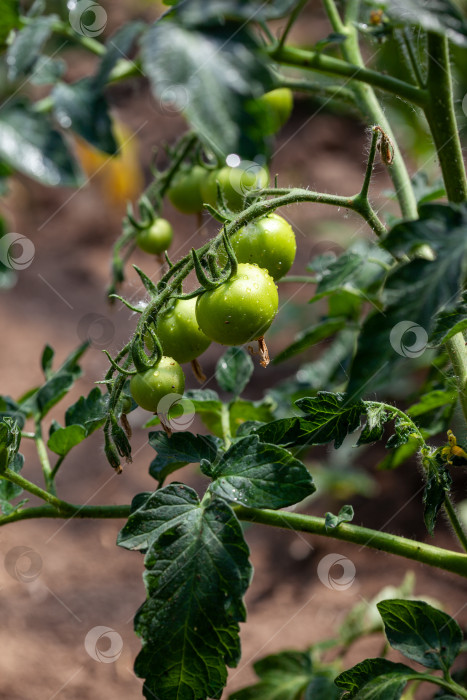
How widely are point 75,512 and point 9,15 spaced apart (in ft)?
1.98

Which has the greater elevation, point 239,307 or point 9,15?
point 9,15

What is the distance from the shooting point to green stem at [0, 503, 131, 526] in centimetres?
73

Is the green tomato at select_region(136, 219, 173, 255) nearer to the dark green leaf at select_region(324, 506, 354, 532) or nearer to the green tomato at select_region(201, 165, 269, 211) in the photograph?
the green tomato at select_region(201, 165, 269, 211)

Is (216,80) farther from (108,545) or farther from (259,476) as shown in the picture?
(108,545)

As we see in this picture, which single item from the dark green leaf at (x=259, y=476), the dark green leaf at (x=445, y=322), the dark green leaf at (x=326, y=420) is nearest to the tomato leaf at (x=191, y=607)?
the dark green leaf at (x=259, y=476)

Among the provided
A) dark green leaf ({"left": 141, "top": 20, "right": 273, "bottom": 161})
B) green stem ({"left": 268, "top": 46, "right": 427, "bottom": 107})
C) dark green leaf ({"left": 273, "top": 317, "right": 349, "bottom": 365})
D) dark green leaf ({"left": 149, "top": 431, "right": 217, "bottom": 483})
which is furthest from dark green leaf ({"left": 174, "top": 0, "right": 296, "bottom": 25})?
dark green leaf ({"left": 273, "top": 317, "right": 349, "bottom": 365})

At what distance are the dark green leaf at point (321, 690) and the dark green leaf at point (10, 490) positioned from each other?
50cm

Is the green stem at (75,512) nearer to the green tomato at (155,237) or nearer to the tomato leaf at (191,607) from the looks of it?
the tomato leaf at (191,607)

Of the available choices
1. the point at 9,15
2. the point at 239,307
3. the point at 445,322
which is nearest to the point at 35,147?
the point at 9,15

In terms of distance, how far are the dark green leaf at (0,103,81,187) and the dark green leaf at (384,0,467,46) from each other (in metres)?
0.44

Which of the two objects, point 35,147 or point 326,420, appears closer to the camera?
point 326,420

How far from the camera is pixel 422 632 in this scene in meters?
0.71

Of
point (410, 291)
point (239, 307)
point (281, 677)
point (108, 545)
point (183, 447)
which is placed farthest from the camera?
point (108, 545)

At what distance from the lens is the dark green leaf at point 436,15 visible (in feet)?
1.69
